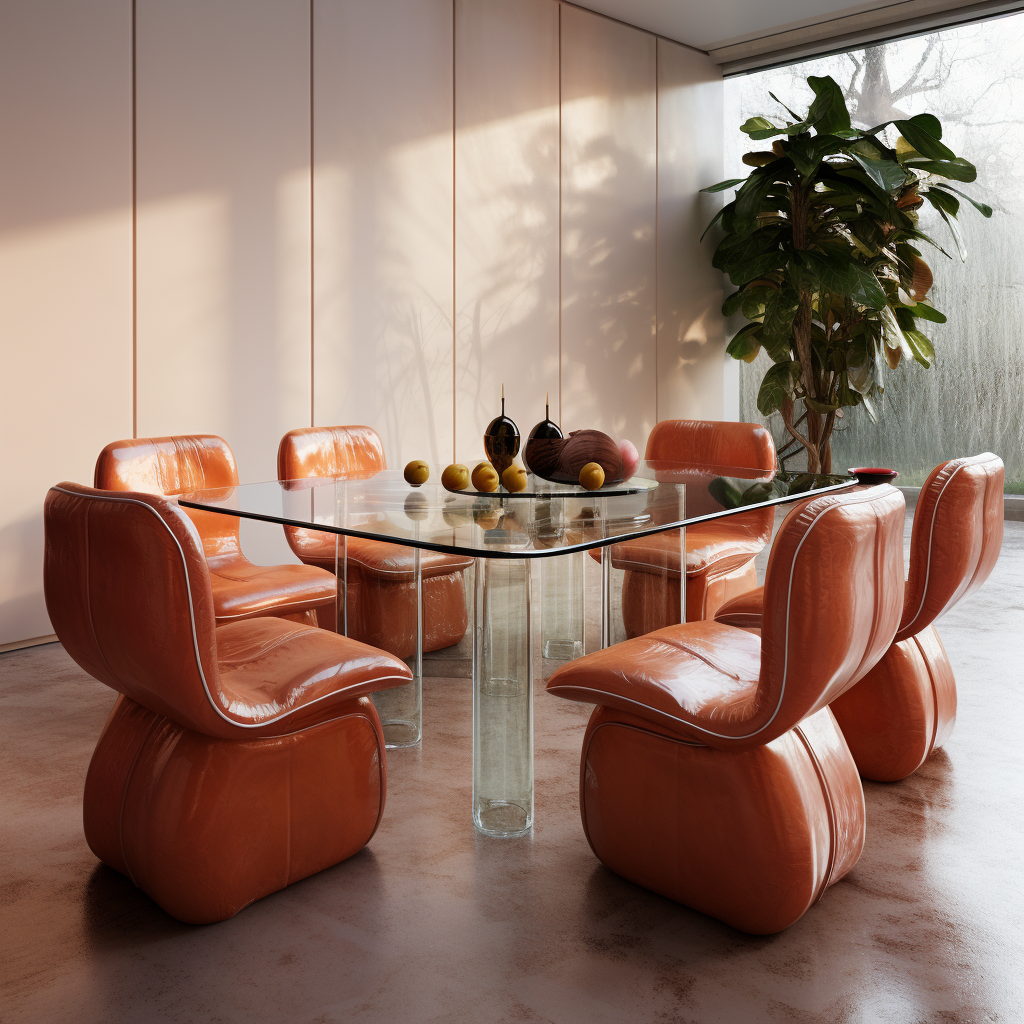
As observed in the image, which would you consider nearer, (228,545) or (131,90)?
(228,545)

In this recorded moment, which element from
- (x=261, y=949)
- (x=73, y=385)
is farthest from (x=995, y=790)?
(x=73, y=385)

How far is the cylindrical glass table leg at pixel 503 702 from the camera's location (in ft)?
7.44

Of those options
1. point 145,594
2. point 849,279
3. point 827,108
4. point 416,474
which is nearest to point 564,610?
point 416,474

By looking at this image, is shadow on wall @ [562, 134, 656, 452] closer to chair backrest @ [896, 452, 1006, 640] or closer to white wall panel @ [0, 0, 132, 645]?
white wall panel @ [0, 0, 132, 645]

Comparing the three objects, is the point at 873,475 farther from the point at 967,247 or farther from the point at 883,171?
the point at 967,247

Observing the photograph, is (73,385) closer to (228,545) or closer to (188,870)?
(228,545)

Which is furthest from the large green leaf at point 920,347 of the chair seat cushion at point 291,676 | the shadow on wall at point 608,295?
the chair seat cushion at point 291,676

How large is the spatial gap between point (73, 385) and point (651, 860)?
3.20m

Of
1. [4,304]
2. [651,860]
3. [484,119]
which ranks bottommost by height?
[651,860]

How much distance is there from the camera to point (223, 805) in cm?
189

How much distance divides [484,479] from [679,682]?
945 mm

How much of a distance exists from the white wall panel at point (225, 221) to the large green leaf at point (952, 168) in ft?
12.1

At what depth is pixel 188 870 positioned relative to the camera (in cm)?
188

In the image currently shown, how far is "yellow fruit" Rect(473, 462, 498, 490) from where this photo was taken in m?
2.67
